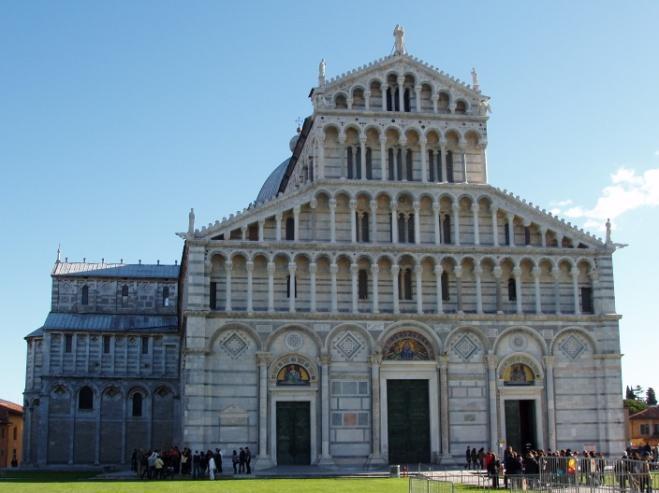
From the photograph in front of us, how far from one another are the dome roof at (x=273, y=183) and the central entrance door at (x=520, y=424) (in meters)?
21.3

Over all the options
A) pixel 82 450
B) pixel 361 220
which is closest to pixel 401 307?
pixel 361 220

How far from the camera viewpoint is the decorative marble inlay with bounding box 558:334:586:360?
121 ft

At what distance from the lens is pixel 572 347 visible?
37000 mm

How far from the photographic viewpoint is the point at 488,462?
28.6 meters

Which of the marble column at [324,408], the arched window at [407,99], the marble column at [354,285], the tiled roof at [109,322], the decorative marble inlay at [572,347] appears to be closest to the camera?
the marble column at [324,408]

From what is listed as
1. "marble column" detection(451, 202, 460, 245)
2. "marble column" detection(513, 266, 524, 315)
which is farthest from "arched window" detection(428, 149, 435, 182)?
"marble column" detection(513, 266, 524, 315)

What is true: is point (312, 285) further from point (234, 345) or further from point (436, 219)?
point (436, 219)

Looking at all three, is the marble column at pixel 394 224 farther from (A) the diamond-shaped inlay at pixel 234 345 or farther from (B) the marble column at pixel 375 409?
(A) the diamond-shaped inlay at pixel 234 345

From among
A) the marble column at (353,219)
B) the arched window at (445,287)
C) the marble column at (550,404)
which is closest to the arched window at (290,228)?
the marble column at (353,219)

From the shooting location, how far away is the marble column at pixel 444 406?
3531 centimetres

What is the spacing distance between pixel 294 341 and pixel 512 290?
898 cm

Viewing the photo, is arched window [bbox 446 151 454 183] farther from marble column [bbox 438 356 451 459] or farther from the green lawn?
the green lawn

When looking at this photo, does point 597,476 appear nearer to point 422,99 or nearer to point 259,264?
point 259,264

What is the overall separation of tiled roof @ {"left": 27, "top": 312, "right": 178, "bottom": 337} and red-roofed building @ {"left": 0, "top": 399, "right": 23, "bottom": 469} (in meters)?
12.9
